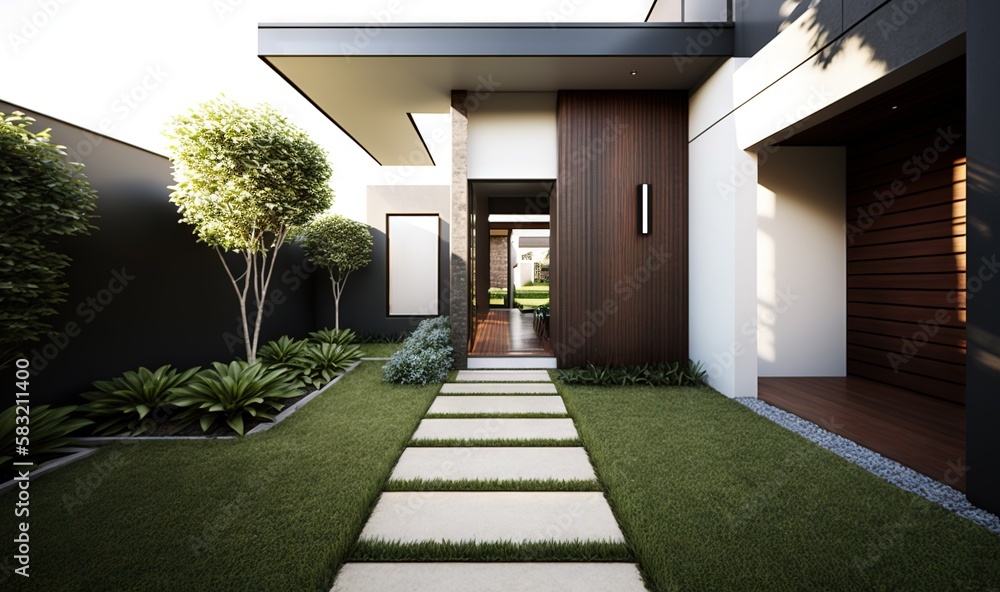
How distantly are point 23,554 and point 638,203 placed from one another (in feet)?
19.2

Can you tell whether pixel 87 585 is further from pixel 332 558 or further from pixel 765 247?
pixel 765 247

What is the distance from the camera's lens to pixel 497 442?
318 cm

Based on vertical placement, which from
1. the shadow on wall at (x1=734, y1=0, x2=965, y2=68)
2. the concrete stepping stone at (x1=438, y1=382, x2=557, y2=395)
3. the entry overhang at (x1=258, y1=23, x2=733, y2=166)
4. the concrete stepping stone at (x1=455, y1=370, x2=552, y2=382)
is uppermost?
the entry overhang at (x1=258, y1=23, x2=733, y2=166)

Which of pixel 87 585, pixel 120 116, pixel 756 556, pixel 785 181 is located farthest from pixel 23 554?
pixel 785 181

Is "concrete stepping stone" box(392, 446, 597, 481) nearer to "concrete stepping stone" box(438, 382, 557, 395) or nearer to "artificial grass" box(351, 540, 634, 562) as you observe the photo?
"artificial grass" box(351, 540, 634, 562)

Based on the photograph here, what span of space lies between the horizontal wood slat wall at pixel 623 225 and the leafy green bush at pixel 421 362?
70.5 inches

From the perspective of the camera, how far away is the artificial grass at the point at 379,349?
274 inches

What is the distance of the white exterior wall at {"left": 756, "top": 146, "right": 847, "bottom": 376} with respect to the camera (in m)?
5.12

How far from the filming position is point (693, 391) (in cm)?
461

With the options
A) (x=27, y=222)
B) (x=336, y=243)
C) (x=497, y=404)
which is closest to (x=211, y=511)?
(x=27, y=222)

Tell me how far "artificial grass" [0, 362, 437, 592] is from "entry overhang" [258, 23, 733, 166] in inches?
159

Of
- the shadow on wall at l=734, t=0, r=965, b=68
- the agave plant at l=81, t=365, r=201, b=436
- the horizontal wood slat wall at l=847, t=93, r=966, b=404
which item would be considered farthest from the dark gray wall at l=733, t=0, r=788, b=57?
the agave plant at l=81, t=365, r=201, b=436

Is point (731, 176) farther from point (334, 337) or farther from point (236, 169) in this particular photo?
point (334, 337)

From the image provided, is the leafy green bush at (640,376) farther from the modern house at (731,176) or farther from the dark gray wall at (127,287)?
the dark gray wall at (127,287)
